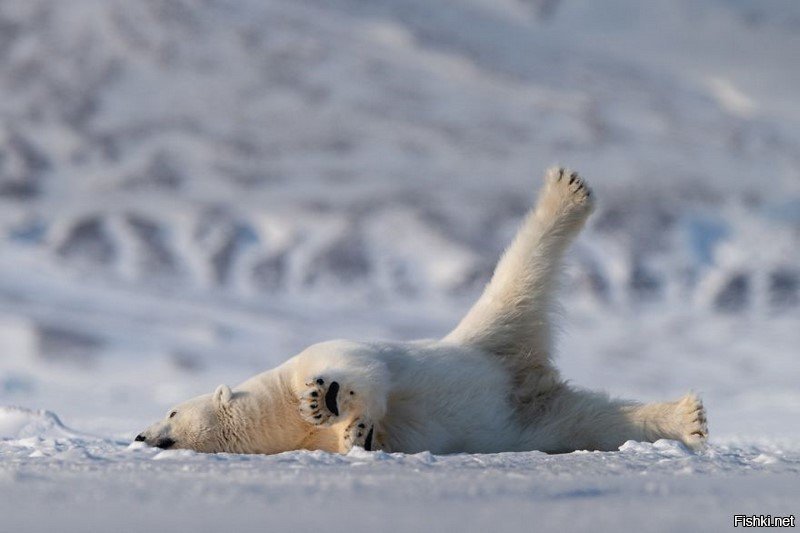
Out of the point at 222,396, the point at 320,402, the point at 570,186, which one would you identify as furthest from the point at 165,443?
the point at 570,186

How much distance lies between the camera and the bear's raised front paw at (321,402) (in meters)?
2.96

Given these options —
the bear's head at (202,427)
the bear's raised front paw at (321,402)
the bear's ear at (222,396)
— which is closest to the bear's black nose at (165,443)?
the bear's head at (202,427)

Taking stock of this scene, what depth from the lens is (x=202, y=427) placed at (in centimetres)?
329

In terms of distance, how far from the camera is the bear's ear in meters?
3.32

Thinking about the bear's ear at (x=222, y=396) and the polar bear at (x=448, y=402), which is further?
the bear's ear at (x=222, y=396)

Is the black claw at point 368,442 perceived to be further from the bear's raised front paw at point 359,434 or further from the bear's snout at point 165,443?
the bear's snout at point 165,443

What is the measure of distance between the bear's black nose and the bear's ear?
181 mm

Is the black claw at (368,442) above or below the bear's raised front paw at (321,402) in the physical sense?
below

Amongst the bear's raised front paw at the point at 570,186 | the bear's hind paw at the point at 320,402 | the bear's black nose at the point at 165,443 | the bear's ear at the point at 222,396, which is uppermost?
the bear's raised front paw at the point at 570,186

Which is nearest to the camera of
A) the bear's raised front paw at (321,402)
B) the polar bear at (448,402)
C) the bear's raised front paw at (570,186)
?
the bear's raised front paw at (321,402)

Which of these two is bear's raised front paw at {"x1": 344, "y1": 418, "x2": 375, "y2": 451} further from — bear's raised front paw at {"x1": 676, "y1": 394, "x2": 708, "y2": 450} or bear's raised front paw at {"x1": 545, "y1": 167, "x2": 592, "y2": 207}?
bear's raised front paw at {"x1": 545, "y1": 167, "x2": 592, "y2": 207}

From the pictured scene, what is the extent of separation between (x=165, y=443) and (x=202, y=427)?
0.12 meters

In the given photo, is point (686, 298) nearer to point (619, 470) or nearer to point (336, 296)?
point (336, 296)

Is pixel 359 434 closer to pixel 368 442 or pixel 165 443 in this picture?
pixel 368 442
